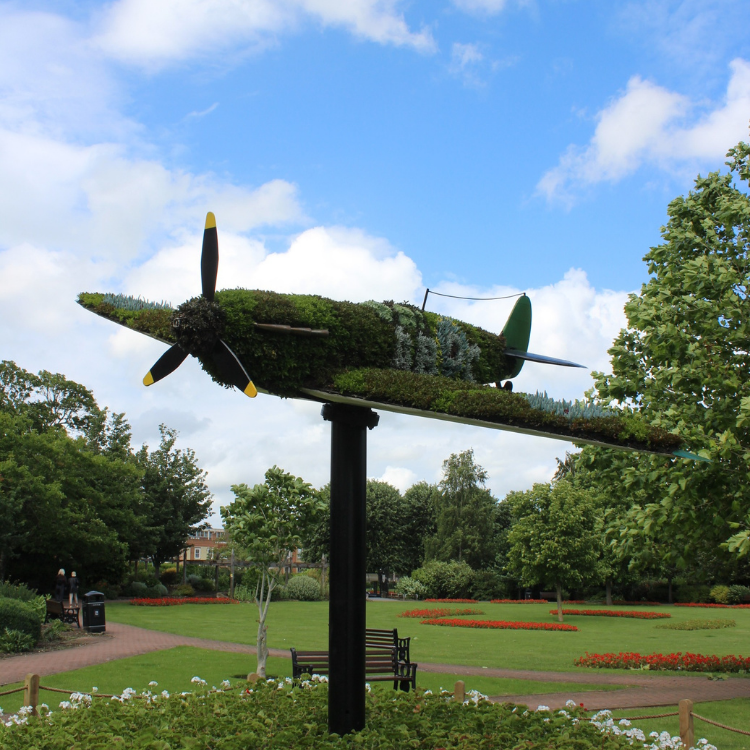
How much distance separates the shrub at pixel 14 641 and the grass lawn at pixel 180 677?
349cm

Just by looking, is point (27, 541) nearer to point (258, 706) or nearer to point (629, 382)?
point (258, 706)

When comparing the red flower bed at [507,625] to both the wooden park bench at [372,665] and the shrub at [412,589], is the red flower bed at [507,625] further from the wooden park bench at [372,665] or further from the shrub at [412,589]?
the shrub at [412,589]

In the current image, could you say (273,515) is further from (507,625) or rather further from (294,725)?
(507,625)

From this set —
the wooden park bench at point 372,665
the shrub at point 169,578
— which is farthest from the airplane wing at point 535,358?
the shrub at point 169,578

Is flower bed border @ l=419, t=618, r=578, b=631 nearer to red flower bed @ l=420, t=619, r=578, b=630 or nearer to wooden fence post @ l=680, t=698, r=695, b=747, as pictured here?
red flower bed @ l=420, t=619, r=578, b=630

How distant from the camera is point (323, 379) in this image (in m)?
6.88

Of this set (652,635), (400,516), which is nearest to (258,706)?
(652,635)

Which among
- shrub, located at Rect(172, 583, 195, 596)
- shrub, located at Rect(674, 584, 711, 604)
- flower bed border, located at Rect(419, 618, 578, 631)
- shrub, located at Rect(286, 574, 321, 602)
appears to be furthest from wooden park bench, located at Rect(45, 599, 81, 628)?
shrub, located at Rect(674, 584, 711, 604)

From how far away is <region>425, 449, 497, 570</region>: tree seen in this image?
46.7 metres

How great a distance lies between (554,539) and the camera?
2866cm

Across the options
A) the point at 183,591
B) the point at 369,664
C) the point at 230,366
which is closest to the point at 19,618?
the point at 369,664

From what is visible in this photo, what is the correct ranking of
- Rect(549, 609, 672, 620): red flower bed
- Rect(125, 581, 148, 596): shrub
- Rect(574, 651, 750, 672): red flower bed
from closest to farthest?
Rect(574, 651, 750, 672): red flower bed < Rect(549, 609, 672, 620): red flower bed < Rect(125, 581, 148, 596): shrub

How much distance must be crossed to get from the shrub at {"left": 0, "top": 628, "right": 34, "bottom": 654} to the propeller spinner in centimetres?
1420

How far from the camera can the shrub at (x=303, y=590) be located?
4019 centimetres
